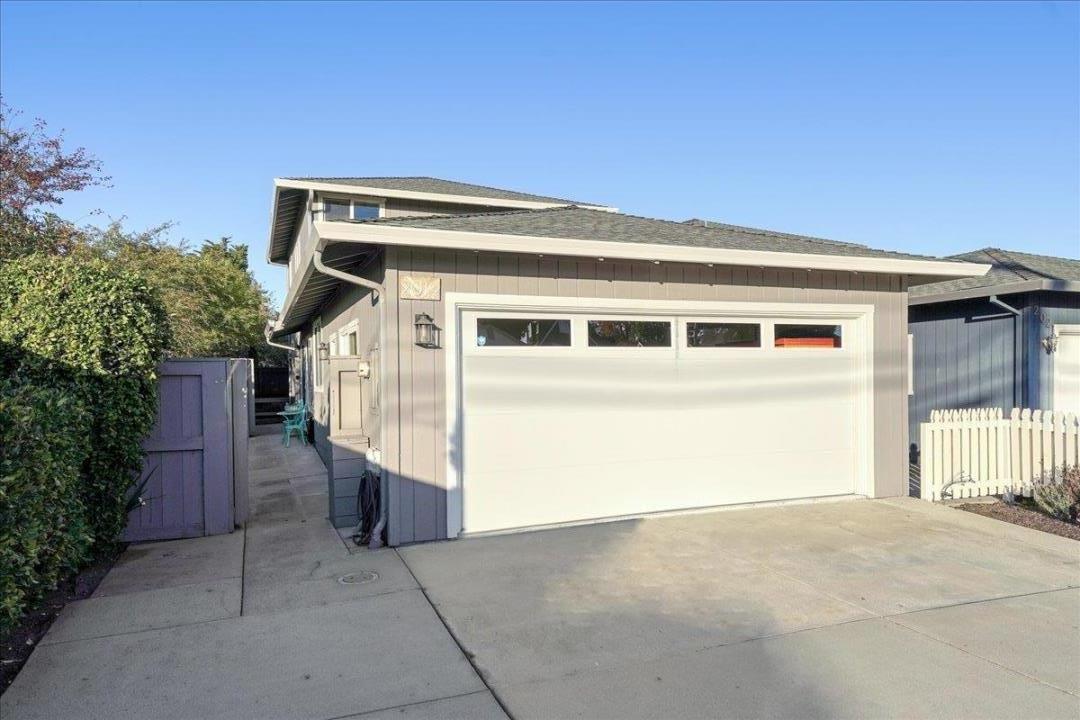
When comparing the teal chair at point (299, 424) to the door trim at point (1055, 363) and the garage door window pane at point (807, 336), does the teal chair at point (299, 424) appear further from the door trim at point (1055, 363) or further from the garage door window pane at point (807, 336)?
the door trim at point (1055, 363)

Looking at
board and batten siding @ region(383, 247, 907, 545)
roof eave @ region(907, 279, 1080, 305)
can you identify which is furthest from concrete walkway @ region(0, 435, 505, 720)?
roof eave @ region(907, 279, 1080, 305)

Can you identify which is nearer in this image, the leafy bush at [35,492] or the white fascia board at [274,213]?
the leafy bush at [35,492]

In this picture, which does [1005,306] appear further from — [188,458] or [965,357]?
[188,458]

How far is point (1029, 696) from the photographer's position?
115 inches

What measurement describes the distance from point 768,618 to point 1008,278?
8.23 meters

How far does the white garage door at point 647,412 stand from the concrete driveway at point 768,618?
1.57 ft

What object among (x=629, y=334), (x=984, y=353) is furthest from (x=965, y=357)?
(x=629, y=334)

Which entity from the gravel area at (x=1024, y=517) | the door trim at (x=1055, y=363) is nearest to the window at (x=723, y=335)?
the gravel area at (x=1024, y=517)

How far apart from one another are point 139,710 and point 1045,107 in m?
12.5

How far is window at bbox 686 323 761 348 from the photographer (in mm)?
6648

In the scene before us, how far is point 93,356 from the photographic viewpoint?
4.74 metres

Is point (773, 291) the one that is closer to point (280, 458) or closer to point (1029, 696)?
point (1029, 696)

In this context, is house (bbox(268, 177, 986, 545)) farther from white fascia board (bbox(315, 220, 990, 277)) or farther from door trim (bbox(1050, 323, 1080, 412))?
door trim (bbox(1050, 323, 1080, 412))

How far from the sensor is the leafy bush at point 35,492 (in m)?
2.87
